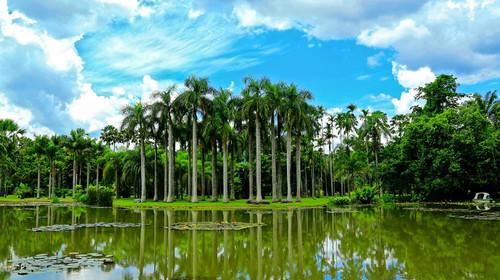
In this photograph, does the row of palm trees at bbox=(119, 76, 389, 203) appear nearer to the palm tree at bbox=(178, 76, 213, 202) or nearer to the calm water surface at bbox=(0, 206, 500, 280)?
the palm tree at bbox=(178, 76, 213, 202)

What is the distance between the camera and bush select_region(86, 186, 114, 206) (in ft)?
172

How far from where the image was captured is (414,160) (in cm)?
5859

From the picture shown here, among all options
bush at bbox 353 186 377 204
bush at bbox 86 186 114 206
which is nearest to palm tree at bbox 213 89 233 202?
bush at bbox 86 186 114 206

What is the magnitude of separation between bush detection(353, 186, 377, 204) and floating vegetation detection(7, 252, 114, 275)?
140 feet

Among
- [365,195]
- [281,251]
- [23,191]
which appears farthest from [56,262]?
[23,191]

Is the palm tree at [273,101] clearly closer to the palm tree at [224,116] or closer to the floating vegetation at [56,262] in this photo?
the palm tree at [224,116]

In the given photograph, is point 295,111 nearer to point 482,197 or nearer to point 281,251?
point 482,197

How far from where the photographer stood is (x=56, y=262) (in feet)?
48.3

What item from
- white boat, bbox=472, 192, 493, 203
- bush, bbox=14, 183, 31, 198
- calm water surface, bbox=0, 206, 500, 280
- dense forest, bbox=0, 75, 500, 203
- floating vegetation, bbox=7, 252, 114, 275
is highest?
dense forest, bbox=0, 75, 500, 203

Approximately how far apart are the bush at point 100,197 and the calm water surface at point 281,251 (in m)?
25.4

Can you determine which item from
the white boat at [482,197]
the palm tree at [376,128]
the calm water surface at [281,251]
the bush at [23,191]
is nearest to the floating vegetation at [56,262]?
the calm water surface at [281,251]

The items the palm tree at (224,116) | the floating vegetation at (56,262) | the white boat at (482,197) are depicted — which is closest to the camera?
the floating vegetation at (56,262)

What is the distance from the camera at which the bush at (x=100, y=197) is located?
52.6 meters

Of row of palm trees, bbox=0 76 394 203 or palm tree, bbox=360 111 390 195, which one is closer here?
row of palm trees, bbox=0 76 394 203
